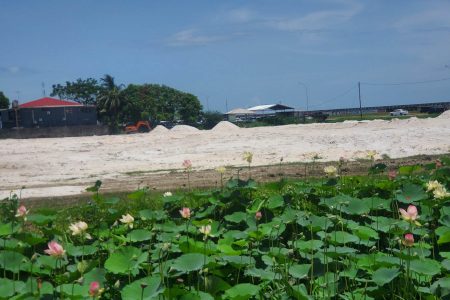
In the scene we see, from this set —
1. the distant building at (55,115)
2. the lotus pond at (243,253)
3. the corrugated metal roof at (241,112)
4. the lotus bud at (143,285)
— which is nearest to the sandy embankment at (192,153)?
the lotus pond at (243,253)

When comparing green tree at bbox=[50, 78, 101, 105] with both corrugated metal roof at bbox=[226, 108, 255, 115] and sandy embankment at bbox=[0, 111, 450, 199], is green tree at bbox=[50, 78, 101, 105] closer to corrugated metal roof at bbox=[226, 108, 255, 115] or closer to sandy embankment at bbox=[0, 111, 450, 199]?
corrugated metal roof at bbox=[226, 108, 255, 115]

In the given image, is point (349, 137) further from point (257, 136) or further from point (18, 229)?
point (18, 229)

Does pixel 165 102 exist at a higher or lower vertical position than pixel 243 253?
higher

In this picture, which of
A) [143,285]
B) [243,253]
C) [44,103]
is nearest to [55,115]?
[44,103]

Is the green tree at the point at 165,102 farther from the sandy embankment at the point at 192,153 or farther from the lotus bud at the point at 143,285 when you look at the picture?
the lotus bud at the point at 143,285

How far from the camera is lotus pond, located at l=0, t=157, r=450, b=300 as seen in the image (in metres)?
3.56

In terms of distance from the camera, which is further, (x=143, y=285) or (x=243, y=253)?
(x=243, y=253)

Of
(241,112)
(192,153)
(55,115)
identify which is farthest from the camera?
(241,112)

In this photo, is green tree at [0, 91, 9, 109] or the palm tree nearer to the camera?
the palm tree

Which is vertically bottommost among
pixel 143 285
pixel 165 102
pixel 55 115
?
pixel 143 285

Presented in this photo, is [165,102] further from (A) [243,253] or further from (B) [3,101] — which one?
(A) [243,253]

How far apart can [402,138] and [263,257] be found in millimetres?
23096

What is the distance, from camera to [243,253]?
4352 mm

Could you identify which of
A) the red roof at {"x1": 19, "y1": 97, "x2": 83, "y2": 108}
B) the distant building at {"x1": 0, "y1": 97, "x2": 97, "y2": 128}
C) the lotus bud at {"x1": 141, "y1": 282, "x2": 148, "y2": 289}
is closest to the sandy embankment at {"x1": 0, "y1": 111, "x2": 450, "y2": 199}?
the lotus bud at {"x1": 141, "y1": 282, "x2": 148, "y2": 289}
